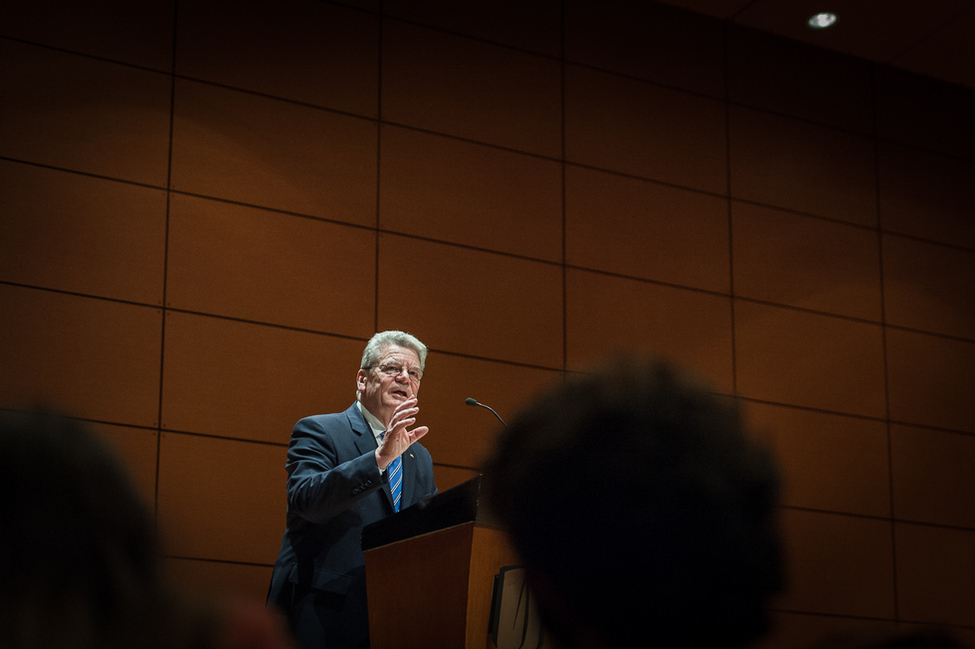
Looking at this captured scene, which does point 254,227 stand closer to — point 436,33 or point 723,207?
point 436,33

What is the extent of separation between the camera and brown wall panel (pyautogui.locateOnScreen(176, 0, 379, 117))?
5.20 meters

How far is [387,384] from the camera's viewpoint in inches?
150

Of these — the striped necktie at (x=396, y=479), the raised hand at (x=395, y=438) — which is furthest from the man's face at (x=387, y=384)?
the raised hand at (x=395, y=438)

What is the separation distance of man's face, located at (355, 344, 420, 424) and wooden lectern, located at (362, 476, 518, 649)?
868mm

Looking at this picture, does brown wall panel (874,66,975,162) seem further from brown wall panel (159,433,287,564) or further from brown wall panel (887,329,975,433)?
brown wall panel (159,433,287,564)

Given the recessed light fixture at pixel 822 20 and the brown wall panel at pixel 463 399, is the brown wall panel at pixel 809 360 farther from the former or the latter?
the recessed light fixture at pixel 822 20

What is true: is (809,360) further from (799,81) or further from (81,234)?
(81,234)

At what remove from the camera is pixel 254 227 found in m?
5.09

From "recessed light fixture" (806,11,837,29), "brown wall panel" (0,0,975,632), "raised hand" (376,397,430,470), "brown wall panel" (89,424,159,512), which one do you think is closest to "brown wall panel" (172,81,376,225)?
"brown wall panel" (0,0,975,632)

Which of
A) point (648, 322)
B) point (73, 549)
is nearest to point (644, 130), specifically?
point (648, 322)

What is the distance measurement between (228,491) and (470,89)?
241 centimetres

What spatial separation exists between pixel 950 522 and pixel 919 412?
0.63m

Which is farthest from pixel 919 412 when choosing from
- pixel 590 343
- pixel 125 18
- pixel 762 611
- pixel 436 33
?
pixel 762 611

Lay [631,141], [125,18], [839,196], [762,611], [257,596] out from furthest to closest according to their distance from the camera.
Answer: [839,196]
[631,141]
[125,18]
[257,596]
[762,611]
